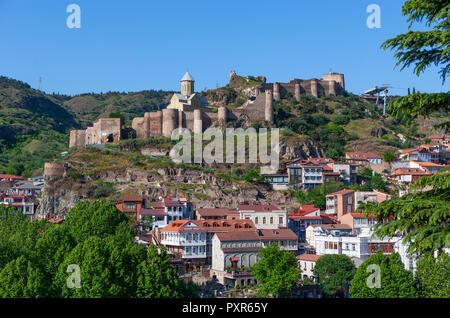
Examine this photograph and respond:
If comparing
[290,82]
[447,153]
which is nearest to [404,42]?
[447,153]

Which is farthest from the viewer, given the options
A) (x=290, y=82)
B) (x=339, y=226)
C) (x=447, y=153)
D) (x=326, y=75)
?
(x=326, y=75)

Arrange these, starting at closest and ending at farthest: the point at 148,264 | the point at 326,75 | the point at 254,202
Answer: the point at 148,264 → the point at 254,202 → the point at 326,75

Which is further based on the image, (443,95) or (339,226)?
(339,226)

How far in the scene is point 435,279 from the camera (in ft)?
118

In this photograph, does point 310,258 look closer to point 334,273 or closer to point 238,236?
point 334,273

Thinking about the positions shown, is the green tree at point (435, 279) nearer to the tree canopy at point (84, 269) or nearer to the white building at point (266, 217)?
the tree canopy at point (84, 269)

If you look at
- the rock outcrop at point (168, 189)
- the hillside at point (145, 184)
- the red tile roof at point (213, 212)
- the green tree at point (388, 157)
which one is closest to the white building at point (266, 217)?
the red tile roof at point (213, 212)

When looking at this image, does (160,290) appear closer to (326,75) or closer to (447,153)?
(447,153)

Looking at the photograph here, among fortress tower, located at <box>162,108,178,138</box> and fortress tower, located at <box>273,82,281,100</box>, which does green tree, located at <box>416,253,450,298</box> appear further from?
fortress tower, located at <box>273,82,281,100</box>

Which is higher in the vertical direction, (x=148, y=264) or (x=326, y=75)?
(x=326, y=75)

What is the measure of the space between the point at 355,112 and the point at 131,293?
3346 inches

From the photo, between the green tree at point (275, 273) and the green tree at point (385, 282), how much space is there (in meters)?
7.72

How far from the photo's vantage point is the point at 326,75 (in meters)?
131

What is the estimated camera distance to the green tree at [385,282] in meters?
37.2
